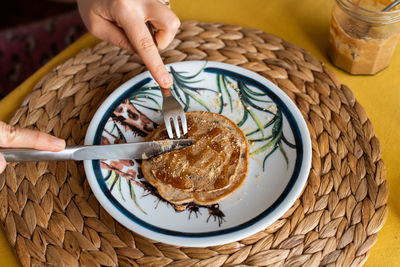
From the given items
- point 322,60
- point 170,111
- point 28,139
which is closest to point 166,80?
point 170,111

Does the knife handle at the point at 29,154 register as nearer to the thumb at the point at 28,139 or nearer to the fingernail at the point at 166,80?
the thumb at the point at 28,139

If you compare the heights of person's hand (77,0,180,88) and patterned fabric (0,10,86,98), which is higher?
person's hand (77,0,180,88)

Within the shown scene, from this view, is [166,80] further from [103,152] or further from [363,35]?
[363,35]

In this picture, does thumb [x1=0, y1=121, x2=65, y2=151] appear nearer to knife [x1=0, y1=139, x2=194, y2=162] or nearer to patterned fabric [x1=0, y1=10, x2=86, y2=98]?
knife [x1=0, y1=139, x2=194, y2=162]

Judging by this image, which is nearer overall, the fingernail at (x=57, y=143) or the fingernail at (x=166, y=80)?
the fingernail at (x=57, y=143)

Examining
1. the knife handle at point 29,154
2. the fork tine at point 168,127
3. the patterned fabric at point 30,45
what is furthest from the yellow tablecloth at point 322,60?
the patterned fabric at point 30,45

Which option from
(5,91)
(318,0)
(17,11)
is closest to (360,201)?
(318,0)

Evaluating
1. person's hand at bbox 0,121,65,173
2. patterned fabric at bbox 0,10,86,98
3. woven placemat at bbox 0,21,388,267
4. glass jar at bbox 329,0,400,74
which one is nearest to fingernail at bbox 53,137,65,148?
person's hand at bbox 0,121,65,173
